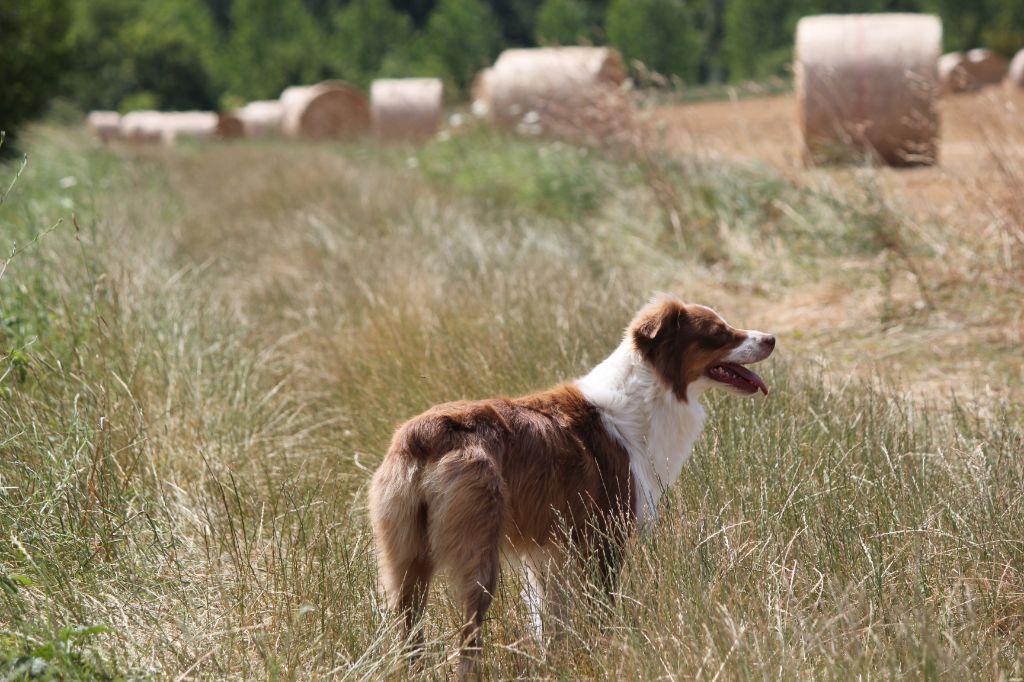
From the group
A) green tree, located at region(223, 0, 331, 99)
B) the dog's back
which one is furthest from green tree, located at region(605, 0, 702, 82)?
the dog's back

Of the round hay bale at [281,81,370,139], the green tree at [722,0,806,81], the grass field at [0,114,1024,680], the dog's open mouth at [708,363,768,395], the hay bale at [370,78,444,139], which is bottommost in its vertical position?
the green tree at [722,0,806,81]

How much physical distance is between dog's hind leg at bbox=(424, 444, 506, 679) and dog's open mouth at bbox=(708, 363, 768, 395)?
912 mm

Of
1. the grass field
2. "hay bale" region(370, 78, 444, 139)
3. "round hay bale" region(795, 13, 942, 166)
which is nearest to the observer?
the grass field

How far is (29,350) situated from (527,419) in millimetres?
1974

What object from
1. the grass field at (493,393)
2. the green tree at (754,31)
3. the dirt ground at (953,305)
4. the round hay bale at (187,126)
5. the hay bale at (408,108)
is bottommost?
the green tree at (754,31)

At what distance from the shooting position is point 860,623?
2518 mm

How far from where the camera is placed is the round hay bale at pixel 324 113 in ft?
88.1

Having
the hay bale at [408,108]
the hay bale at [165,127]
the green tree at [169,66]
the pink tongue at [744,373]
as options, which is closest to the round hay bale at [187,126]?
the hay bale at [165,127]

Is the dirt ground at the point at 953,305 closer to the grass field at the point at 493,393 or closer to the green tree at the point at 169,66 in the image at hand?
the grass field at the point at 493,393

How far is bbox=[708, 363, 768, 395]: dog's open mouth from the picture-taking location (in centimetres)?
330

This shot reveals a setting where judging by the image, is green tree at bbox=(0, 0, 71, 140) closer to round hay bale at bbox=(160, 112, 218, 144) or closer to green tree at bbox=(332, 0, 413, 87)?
round hay bale at bbox=(160, 112, 218, 144)

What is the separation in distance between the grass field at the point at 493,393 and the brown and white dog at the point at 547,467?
12 centimetres

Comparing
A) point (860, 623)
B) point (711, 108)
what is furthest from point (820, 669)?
point (711, 108)

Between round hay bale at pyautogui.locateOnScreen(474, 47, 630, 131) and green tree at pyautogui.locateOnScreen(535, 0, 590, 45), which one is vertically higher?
round hay bale at pyautogui.locateOnScreen(474, 47, 630, 131)
